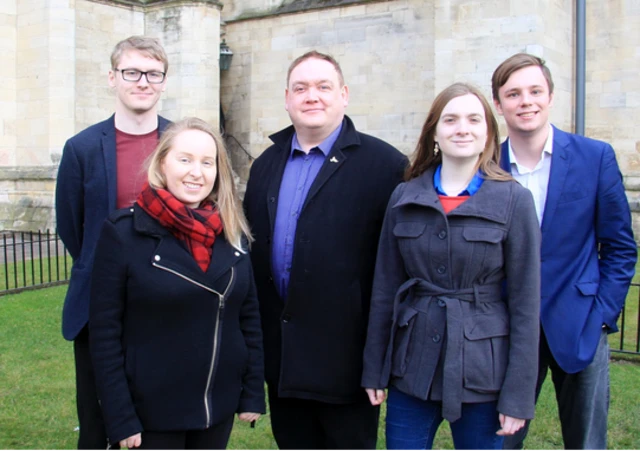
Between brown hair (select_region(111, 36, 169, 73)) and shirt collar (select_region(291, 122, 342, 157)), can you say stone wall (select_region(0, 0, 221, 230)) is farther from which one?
shirt collar (select_region(291, 122, 342, 157))

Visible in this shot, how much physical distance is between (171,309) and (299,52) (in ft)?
45.7

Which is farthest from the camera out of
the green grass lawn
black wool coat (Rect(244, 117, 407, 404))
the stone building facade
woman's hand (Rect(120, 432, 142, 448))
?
the stone building facade

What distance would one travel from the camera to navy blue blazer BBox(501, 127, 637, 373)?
2986mm

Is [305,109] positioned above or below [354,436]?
above

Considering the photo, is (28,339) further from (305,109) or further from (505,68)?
(505,68)

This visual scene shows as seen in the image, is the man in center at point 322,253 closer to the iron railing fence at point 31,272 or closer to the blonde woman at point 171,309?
the blonde woman at point 171,309

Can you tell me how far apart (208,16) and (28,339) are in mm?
9951

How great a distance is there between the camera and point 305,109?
117 inches

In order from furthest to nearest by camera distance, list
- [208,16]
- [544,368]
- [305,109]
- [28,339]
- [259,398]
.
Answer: [208,16] → [28,339] → [544,368] → [305,109] → [259,398]

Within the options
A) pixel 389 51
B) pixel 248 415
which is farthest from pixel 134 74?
pixel 389 51

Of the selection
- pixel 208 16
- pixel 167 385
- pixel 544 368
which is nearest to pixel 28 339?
pixel 167 385

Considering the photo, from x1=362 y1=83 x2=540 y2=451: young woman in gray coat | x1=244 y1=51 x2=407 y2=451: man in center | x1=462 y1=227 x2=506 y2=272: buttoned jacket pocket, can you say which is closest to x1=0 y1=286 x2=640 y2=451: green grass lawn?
x1=244 y1=51 x2=407 y2=451: man in center

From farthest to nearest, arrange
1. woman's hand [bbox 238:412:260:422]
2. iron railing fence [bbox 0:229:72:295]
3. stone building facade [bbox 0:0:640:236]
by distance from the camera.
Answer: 1. stone building facade [bbox 0:0:640:236]
2. iron railing fence [bbox 0:229:72:295]
3. woman's hand [bbox 238:412:260:422]

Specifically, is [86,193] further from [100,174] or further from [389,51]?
[389,51]
